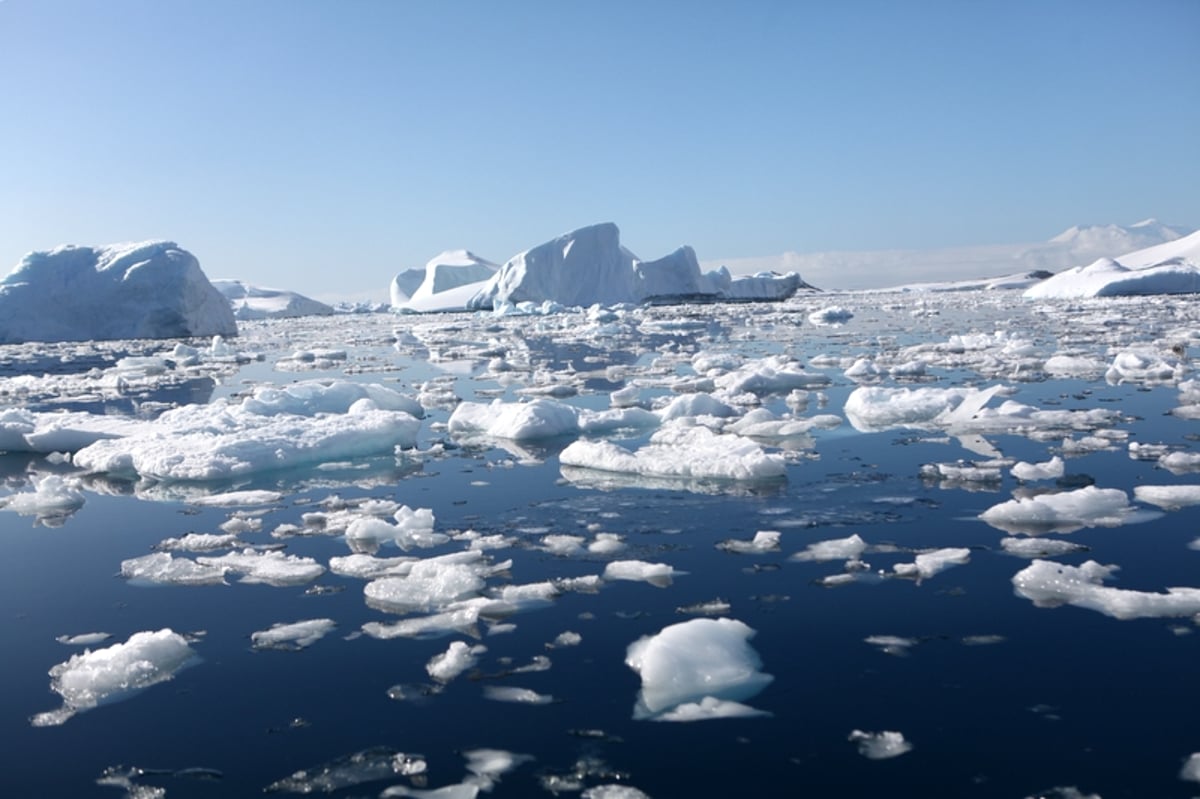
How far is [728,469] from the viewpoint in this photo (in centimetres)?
565

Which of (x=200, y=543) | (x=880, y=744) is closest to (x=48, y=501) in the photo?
(x=200, y=543)

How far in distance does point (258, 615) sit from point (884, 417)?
546 centimetres

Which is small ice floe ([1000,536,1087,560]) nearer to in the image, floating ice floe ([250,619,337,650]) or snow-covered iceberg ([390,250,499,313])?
floating ice floe ([250,619,337,650])

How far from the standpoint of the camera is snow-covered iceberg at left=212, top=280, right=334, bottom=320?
58.8m

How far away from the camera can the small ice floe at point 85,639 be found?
3492mm

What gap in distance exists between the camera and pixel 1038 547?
412 cm

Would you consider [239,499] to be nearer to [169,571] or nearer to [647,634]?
[169,571]

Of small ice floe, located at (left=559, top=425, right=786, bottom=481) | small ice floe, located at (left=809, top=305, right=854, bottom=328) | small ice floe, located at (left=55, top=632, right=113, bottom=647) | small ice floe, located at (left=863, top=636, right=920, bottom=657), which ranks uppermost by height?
small ice floe, located at (left=809, top=305, right=854, bottom=328)

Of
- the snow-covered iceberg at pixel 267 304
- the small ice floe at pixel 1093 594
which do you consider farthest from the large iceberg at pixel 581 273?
the small ice floe at pixel 1093 594

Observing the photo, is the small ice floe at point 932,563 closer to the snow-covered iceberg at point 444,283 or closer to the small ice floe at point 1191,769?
the small ice floe at point 1191,769

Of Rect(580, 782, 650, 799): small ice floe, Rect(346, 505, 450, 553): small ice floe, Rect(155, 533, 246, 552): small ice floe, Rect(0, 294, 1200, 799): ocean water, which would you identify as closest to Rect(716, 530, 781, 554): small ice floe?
Rect(0, 294, 1200, 799): ocean water

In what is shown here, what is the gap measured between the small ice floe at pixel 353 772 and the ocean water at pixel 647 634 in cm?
1

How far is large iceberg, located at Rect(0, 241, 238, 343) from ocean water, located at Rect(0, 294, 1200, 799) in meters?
25.3

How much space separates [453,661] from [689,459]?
2897 mm
